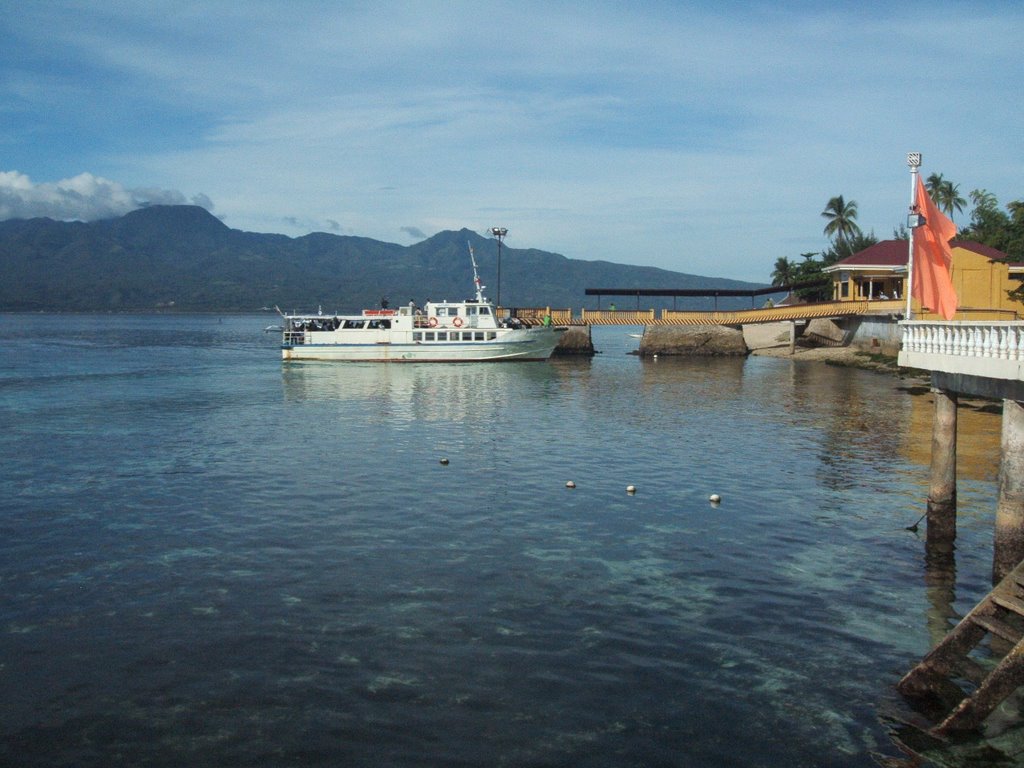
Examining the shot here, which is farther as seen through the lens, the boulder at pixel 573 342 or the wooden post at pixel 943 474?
the boulder at pixel 573 342

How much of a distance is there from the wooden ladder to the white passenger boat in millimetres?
62109

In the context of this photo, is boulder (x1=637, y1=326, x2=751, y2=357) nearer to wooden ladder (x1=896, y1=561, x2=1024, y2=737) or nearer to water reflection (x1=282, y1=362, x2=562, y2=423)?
water reflection (x1=282, y1=362, x2=562, y2=423)

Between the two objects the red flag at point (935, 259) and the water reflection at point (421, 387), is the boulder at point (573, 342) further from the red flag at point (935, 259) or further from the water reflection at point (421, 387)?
the red flag at point (935, 259)

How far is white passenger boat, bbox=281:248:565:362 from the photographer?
242 feet

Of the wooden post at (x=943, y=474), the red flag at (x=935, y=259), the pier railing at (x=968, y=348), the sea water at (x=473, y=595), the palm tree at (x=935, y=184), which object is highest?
the palm tree at (x=935, y=184)

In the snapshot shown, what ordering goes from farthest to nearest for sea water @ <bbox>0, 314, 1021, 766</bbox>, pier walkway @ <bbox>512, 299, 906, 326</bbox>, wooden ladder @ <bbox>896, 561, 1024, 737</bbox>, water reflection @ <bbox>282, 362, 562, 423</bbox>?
pier walkway @ <bbox>512, 299, 906, 326</bbox>, water reflection @ <bbox>282, 362, 562, 423</bbox>, sea water @ <bbox>0, 314, 1021, 766</bbox>, wooden ladder @ <bbox>896, 561, 1024, 737</bbox>

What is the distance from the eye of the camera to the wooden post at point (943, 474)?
17.8 m

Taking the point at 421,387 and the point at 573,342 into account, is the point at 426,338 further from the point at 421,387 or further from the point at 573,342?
the point at 421,387

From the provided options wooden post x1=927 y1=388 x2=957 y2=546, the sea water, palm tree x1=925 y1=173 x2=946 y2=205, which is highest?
A: palm tree x1=925 y1=173 x2=946 y2=205

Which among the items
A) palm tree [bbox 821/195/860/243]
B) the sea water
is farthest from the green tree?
the sea water

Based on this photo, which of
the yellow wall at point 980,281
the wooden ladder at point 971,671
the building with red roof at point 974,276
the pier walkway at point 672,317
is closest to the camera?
the wooden ladder at point 971,671

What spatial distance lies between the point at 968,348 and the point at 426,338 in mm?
60604

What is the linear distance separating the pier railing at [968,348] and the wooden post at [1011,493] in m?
0.72

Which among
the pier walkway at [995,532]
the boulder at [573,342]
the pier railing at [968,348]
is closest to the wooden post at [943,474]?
the pier walkway at [995,532]
